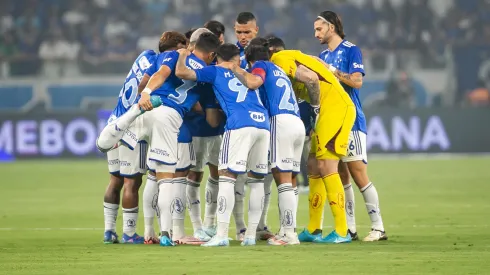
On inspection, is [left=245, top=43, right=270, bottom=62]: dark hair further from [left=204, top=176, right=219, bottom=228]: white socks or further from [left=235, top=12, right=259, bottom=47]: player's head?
[left=204, top=176, right=219, bottom=228]: white socks

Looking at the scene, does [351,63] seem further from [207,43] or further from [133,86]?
[133,86]

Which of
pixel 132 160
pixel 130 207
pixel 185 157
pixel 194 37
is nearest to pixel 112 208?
pixel 130 207

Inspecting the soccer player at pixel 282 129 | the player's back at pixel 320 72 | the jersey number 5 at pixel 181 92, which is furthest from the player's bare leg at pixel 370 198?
the jersey number 5 at pixel 181 92

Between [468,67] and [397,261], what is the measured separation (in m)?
19.3

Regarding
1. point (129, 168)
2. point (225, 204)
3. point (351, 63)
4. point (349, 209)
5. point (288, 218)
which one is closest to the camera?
point (225, 204)

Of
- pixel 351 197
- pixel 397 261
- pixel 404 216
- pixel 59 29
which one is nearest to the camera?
pixel 397 261

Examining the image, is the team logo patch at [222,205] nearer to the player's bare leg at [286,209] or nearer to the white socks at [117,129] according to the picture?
the player's bare leg at [286,209]

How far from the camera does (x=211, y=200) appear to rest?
1141cm

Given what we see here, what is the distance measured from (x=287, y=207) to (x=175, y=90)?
5.50 ft

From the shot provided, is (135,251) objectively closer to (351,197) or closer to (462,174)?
(351,197)

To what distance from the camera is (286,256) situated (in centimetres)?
891

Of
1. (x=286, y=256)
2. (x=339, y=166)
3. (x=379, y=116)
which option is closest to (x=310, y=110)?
(x=339, y=166)

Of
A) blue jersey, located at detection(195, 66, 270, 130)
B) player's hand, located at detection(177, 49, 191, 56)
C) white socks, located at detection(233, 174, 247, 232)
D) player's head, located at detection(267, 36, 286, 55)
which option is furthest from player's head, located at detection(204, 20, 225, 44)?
white socks, located at detection(233, 174, 247, 232)

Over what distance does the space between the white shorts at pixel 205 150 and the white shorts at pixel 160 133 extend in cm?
71
